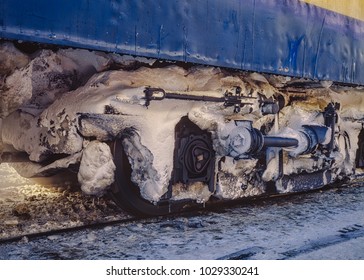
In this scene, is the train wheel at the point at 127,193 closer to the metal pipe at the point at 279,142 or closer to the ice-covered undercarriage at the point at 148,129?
the ice-covered undercarriage at the point at 148,129

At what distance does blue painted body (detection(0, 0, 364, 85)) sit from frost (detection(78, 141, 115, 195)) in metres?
0.82

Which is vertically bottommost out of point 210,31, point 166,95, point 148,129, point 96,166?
point 96,166

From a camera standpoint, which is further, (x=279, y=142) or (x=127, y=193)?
(x=279, y=142)

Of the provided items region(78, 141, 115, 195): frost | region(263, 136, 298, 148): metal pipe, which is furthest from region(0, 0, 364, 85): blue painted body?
region(78, 141, 115, 195): frost

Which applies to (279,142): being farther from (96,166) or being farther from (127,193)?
(96,166)

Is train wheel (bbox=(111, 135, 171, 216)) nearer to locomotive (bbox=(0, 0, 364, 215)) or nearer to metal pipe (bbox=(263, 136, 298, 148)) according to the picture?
locomotive (bbox=(0, 0, 364, 215))

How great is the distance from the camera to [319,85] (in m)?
4.76

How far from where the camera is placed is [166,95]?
3186mm

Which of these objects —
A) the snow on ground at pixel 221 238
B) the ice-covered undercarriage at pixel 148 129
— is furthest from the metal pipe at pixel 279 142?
the snow on ground at pixel 221 238

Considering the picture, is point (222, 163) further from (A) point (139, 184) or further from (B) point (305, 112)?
(B) point (305, 112)

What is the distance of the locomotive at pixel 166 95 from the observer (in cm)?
296

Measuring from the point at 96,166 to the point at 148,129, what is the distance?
51cm

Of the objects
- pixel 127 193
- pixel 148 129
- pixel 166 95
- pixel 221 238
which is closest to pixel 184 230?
pixel 221 238
